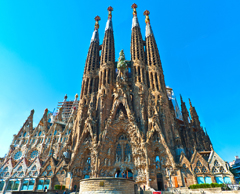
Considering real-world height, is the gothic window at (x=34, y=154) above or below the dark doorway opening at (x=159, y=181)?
above

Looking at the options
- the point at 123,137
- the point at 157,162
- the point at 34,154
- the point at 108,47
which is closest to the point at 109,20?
the point at 108,47

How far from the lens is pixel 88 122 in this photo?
2884cm

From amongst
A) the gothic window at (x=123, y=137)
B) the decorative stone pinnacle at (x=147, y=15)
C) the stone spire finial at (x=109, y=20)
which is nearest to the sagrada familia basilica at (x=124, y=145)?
the gothic window at (x=123, y=137)

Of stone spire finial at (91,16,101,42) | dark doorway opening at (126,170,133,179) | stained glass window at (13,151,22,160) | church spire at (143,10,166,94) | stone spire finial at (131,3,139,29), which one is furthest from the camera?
stone spire finial at (131,3,139,29)

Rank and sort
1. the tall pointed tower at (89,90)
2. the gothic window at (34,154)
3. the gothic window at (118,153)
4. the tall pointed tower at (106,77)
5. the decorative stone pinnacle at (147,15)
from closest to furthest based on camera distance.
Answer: the gothic window at (118,153) → the tall pointed tower at (89,90) → the tall pointed tower at (106,77) → the gothic window at (34,154) → the decorative stone pinnacle at (147,15)

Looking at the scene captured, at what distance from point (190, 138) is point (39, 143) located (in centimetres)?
3339

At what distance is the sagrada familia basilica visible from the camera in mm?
23672

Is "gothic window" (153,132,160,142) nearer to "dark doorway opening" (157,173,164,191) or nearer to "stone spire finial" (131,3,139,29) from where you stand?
"dark doorway opening" (157,173,164,191)

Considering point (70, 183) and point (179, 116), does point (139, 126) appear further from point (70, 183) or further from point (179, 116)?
point (179, 116)

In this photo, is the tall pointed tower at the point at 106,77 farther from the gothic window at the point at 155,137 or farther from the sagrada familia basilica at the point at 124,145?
the gothic window at the point at 155,137

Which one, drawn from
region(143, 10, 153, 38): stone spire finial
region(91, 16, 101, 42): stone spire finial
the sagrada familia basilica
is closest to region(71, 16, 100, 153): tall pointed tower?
region(91, 16, 101, 42): stone spire finial

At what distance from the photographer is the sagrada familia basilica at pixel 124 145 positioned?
2367cm

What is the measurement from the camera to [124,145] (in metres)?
28.0

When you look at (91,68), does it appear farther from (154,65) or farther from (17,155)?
(17,155)
